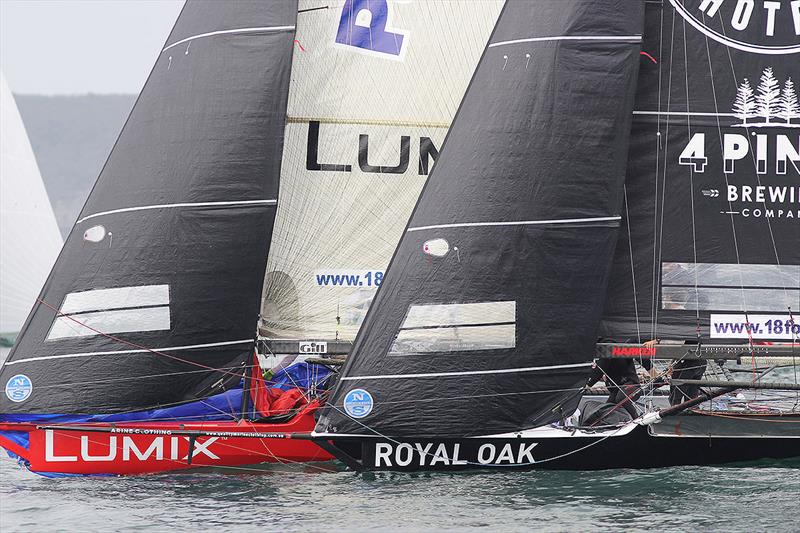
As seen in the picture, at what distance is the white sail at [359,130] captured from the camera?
16.0 metres

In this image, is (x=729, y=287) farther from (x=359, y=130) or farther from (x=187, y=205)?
(x=187, y=205)

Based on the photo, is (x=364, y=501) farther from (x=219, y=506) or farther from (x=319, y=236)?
(x=319, y=236)

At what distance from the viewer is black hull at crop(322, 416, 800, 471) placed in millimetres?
Answer: 13656

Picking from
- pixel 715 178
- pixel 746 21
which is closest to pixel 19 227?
pixel 715 178

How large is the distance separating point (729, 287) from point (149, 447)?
6.74 meters

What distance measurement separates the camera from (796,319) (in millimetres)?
14352

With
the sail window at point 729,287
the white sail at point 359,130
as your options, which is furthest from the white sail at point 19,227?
the sail window at point 729,287

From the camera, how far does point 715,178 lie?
47.0 ft

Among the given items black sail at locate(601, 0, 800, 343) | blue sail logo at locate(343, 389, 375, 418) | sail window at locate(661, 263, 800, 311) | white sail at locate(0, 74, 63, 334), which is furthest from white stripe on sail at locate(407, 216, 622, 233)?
white sail at locate(0, 74, 63, 334)

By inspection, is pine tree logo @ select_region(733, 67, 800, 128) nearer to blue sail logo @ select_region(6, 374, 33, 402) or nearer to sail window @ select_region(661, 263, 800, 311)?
sail window @ select_region(661, 263, 800, 311)

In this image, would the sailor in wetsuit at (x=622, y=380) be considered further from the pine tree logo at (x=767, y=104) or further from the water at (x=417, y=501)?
the pine tree logo at (x=767, y=104)

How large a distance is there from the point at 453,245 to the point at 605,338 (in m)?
2.21

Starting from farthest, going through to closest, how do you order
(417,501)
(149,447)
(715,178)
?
(149,447) < (715,178) < (417,501)

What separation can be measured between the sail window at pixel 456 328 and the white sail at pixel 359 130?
266 cm
